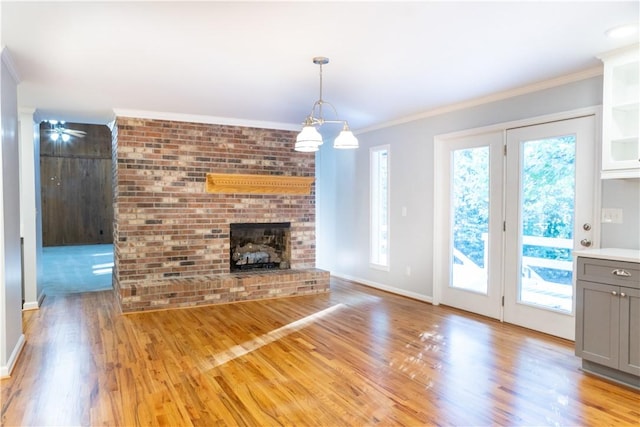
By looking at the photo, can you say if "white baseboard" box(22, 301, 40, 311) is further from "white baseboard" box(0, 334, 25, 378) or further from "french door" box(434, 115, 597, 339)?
"french door" box(434, 115, 597, 339)

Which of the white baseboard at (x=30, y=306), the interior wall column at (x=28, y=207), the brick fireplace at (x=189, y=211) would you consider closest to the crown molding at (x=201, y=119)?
the brick fireplace at (x=189, y=211)

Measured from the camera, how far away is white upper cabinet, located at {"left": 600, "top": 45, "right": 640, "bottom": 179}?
299 centimetres

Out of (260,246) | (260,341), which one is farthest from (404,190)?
(260,341)

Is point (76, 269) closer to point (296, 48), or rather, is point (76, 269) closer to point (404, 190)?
point (404, 190)

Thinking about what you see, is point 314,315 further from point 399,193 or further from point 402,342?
point 399,193

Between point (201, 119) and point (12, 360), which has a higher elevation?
point (201, 119)

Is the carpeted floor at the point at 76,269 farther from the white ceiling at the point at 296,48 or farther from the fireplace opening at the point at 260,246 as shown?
the white ceiling at the point at 296,48

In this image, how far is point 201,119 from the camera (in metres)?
5.37

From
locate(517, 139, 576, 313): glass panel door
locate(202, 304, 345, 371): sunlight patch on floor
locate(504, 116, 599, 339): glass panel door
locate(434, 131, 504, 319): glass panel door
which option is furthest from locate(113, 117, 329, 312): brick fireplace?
locate(517, 139, 576, 313): glass panel door

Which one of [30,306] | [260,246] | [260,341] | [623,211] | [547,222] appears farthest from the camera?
[260,246]

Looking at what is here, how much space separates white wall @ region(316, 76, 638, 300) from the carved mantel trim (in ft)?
2.68

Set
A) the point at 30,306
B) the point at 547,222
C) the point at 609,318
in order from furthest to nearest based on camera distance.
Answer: the point at 30,306
the point at 547,222
the point at 609,318

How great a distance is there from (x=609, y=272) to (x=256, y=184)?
406cm

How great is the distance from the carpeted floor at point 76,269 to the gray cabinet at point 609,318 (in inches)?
231
